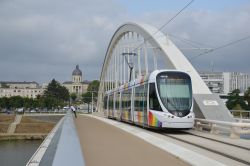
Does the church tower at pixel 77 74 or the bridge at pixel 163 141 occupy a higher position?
the church tower at pixel 77 74

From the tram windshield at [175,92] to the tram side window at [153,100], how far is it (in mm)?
285

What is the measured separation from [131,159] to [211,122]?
457 inches

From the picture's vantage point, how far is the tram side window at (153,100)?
22.4m

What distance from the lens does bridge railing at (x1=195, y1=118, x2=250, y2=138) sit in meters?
19.3

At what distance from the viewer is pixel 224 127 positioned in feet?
69.5

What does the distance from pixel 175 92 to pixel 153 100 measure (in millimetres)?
1127

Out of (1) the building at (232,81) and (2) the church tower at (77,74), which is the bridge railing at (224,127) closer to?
(1) the building at (232,81)

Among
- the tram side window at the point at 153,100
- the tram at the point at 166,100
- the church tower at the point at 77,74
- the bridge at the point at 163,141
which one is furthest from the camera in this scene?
the church tower at the point at 77,74

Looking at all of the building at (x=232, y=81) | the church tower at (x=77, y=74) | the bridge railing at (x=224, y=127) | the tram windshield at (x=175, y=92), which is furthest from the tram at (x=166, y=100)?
the church tower at (x=77, y=74)

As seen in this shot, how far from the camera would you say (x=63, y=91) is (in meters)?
186

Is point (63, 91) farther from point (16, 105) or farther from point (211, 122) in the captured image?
point (211, 122)

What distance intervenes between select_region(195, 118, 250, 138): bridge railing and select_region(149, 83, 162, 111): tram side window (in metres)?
2.60

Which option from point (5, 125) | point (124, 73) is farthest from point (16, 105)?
point (124, 73)

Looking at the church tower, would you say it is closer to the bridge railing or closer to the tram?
the tram
